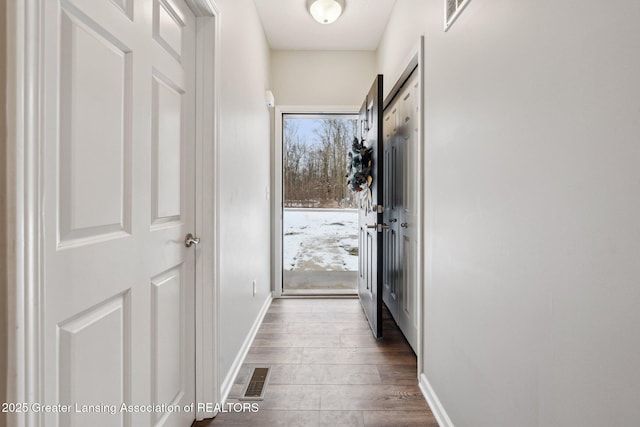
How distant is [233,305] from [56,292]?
4.50 ft

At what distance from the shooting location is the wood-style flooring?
170cm

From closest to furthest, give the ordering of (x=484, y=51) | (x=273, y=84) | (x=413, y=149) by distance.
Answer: (x=484, y=51)
(x=413, y=149)
(x=273, y=84)

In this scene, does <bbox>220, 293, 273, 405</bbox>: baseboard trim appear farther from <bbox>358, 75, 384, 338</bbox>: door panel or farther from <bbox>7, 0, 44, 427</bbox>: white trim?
<bbox>7, 0, 44, 427</bbox>: white trim

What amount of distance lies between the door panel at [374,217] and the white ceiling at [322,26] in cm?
72

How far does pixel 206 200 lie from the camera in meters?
1.65

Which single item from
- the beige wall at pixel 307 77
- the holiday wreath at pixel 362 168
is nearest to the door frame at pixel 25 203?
the holiday wreath at pixel 362 168

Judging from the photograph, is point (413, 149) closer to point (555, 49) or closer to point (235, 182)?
point (235, 182)

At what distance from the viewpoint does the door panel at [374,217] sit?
2604 mm

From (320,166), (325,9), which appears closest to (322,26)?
(325,9)

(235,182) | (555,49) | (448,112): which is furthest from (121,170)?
(448,112)

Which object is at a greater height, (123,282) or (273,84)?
(273,84)

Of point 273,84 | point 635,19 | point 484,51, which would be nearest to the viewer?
point 635,19

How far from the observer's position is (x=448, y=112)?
1.57m

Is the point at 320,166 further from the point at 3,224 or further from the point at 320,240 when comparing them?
the point at 3,224
